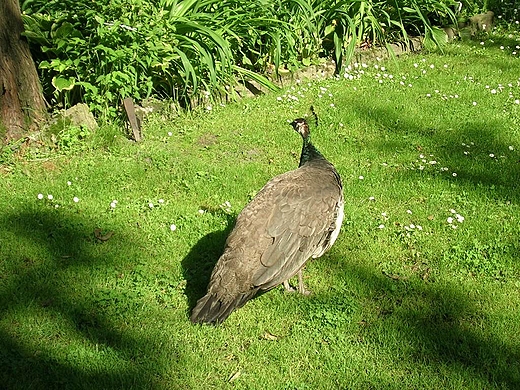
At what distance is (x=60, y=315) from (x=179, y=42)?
3766mm

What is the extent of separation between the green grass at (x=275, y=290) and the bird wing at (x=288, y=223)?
403mm

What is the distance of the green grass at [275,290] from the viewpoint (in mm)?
4090

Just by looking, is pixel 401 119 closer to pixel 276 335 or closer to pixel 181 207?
pixel 181 207

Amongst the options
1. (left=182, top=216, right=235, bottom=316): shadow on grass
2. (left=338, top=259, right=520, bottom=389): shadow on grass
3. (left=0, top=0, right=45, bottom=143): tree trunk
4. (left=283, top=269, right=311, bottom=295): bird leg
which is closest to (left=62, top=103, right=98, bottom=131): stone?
(left=0, top=0, right=45, bottom=143): tree trunk

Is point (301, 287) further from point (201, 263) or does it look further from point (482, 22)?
point (482, 22)

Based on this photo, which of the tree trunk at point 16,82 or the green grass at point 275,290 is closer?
the green grass at point 275,290

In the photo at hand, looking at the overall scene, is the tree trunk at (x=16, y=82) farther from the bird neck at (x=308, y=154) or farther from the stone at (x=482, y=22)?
the stone at (x=482, y=22)

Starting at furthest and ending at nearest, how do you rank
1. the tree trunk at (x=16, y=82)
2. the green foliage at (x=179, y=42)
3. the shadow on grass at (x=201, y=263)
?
the green foliage at (x=179, y=42)
the tree trunk at (x=16, y=82)
the shadow on grass at (x=201, y=263)

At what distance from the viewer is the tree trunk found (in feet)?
20.2

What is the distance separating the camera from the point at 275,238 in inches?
173

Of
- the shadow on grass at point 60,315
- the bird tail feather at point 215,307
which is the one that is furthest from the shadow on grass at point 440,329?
the shadow on grass at point 60,315

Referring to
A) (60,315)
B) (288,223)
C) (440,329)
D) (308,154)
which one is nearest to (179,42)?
(308,154)

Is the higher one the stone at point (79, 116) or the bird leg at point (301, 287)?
the stone at point (79, 116)

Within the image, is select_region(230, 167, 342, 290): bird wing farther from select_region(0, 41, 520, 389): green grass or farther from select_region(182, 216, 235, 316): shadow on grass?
select_region(182, 216, 235, 316): shadow on grass
